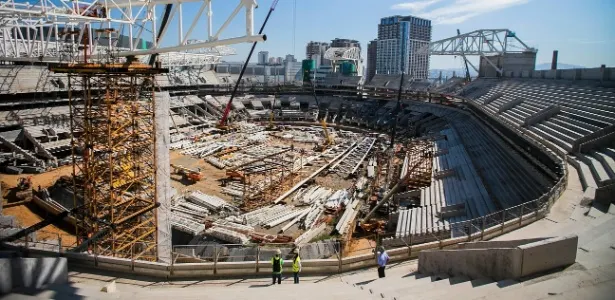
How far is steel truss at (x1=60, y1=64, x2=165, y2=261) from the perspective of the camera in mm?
12188

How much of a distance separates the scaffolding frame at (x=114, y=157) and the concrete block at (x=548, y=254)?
400 inches

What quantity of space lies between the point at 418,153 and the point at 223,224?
15.5 m

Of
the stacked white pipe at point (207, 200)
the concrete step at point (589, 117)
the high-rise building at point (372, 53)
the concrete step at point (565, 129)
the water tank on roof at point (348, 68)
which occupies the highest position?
the high-rise building at point (372, 53)

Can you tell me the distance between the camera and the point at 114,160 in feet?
44.6

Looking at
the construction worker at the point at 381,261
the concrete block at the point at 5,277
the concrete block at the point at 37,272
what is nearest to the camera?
the concrete block at the point at 5,277

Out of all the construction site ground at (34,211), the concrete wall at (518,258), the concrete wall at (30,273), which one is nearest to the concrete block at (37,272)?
the concrete wall at (30,273)

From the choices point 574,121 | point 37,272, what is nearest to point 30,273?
point 37,272

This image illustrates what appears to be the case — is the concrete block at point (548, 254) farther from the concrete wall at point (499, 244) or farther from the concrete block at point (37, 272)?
the concrete block at point (37, 272)

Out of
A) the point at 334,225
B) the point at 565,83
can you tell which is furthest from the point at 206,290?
the point at 565,83

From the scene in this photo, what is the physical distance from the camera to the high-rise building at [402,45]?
119 metres

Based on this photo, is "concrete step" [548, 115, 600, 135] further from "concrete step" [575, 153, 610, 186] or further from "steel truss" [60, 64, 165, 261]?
"steel truss" [60, 64, 165, 261]

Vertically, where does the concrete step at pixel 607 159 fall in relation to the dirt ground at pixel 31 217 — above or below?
above

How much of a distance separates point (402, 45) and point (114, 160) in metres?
117

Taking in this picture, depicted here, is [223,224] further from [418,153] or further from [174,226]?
[418,153]
